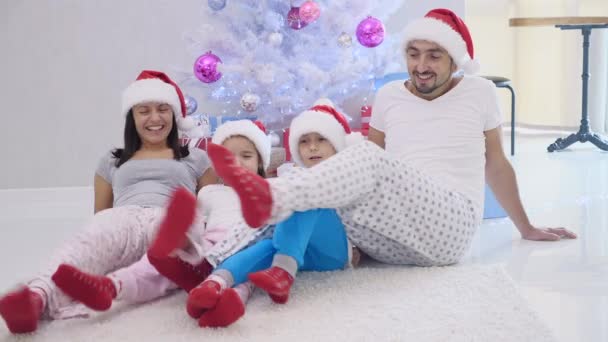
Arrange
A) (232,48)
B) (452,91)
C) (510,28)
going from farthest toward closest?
(510,28) → (232,48) → (452,91)

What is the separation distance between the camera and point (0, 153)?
3.66 m

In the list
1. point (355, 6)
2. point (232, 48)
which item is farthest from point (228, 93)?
point (355, 6)

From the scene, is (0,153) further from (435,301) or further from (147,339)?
(435,301)

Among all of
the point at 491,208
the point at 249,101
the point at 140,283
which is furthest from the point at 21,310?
the point at 491,208

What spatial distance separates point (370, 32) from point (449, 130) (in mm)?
1159

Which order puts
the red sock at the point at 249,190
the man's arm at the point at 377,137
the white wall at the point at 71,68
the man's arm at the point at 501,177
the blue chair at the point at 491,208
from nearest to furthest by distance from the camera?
1. the red sock at the point at 249,190
2. the man's arm at the point at 501,177
3. the man's arm at the point at 377,137
4. the blue chair at the point at 491,208
5. the white wall at the point at 71,68

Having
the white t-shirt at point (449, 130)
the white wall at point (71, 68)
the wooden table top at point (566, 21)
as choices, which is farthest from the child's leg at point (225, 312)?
the wooden table top at point (566, 21)

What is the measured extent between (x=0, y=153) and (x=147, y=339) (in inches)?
91.7

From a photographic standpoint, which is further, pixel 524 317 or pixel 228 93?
pixel 228 93

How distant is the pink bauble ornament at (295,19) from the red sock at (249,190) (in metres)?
1.75

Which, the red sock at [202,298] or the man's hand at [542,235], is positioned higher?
the red sock at [202,298]

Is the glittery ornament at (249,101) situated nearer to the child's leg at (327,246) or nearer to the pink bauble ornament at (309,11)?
the pink bauble ornament at (309,11)

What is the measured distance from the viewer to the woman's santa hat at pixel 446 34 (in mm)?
2346

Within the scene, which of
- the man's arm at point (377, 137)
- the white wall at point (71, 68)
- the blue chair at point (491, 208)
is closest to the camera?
the man's arm at point (377, 137)
